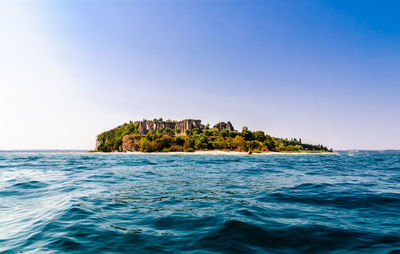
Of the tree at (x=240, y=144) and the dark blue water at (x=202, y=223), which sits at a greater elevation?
the tree at (x=240, y=144)

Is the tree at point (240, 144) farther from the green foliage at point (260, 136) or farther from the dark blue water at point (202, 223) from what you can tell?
the dark blue water at point (202, 223)

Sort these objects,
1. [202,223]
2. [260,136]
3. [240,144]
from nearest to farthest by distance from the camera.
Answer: [202,223] < [240,144] < [260,136]

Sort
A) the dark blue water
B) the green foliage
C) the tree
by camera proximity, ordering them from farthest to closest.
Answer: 1. the green foliage
2. the tree
3. the dark blue water

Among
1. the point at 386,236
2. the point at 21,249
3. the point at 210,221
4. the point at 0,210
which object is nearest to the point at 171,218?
the point at 210,221

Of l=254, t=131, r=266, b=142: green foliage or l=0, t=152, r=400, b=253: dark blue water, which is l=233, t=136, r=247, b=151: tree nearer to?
l=254, t=131, r=266, b=142: green foliage

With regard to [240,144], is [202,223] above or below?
below

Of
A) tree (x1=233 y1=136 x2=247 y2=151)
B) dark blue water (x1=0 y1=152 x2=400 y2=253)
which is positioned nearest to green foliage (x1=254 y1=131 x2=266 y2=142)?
tree (x1=233 y1=136 x2=247 y2=151)

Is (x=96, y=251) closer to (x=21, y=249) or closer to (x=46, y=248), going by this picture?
(x=46, y=248)

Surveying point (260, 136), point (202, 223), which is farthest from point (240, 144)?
point (202, 223)

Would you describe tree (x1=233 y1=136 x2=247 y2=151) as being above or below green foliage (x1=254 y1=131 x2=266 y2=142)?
below

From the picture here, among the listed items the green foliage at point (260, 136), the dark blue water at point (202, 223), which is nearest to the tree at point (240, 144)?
the green foliage at point (260, 136)

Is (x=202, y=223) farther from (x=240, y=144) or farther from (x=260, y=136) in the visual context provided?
(x=260, y=136)

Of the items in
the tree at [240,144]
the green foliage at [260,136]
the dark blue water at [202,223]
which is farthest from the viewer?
the green foliage at [260,136]

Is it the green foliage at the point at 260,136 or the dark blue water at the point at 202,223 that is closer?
the dark blue water at the point at 202,223
